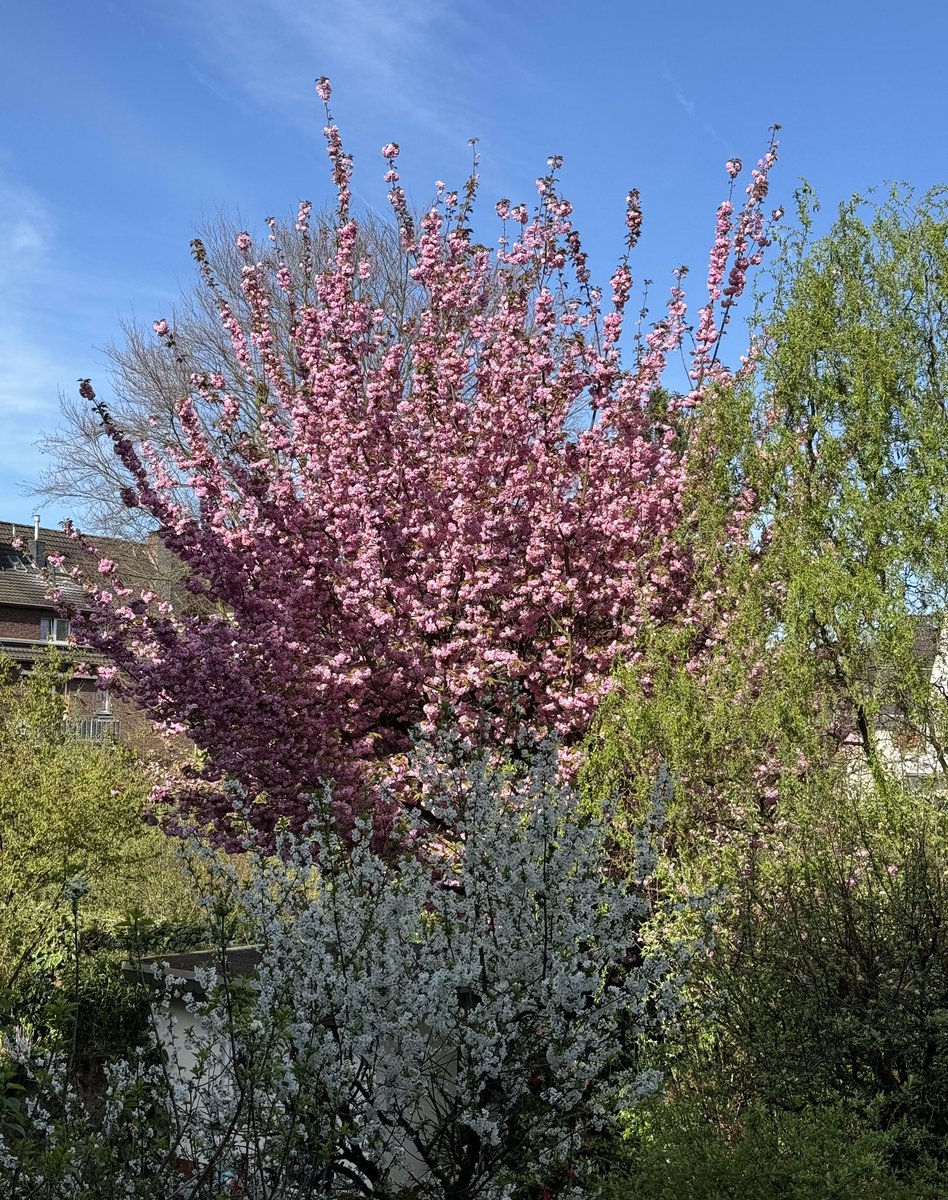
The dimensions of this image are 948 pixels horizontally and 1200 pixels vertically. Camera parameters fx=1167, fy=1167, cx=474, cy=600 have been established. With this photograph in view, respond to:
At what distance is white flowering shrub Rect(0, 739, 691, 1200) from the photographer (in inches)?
155

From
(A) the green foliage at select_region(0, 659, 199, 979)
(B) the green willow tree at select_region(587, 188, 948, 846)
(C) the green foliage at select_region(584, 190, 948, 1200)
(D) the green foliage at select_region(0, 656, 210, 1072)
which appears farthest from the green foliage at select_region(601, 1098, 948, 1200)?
(A) the green foliage at select_region(0, 659, 199, 979)

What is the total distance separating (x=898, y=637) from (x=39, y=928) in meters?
8.85

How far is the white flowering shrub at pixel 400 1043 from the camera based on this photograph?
3.93m

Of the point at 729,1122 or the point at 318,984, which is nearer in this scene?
the point at 318,984

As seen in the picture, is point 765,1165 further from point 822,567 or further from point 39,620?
point 39,620

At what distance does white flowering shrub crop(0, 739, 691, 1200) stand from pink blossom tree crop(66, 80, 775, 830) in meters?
4.36

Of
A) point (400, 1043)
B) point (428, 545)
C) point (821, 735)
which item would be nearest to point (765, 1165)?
point (400, 1043)

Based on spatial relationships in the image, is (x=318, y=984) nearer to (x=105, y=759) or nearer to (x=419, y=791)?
(x=419, y=791)

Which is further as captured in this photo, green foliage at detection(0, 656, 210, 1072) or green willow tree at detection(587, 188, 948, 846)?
green foliage at detection(0, 656, 210, 1072)

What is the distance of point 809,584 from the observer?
25.6ft

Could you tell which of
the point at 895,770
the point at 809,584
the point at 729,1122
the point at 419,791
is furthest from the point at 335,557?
the point at 729,1122

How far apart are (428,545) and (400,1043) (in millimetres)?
5991

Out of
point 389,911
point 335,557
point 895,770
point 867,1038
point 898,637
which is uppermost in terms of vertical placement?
point 335,557

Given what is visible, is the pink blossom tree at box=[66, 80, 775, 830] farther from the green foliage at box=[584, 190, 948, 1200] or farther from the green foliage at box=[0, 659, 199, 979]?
the green foliage at box=[0, 659, 199, 979]
